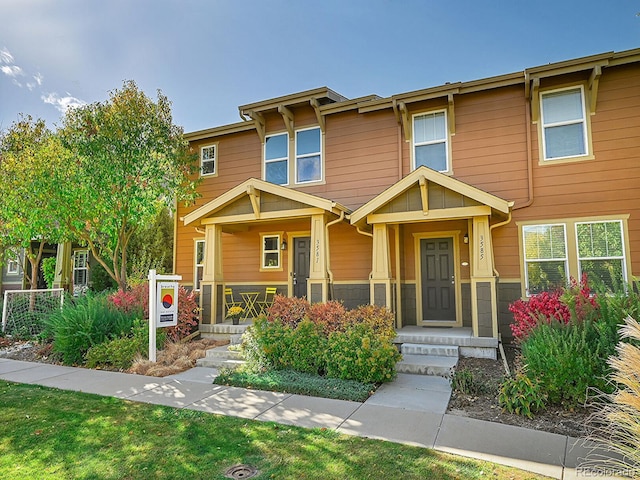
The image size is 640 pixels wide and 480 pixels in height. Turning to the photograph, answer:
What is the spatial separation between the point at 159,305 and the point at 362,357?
13.6 feet

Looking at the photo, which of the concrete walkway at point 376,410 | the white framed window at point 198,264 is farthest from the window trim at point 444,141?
the white framed window at point 198,264

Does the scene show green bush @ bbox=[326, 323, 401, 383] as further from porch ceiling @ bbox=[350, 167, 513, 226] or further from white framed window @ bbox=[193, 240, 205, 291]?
white framed window @ bbox=[193, 240, 205, 291]

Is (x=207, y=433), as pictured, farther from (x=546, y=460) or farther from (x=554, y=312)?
(x=554, y=312)

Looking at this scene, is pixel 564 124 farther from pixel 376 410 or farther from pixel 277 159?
pixel 376 410

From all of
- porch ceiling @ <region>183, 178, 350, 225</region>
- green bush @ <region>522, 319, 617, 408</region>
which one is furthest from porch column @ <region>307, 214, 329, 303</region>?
green bush @ <region>522, 319, 617, 408</region>

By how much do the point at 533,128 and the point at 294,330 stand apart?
6817 millimetres

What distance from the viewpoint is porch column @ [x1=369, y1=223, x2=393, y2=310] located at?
835 centimetres

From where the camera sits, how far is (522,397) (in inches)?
182

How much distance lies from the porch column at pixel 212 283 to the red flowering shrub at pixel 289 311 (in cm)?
241

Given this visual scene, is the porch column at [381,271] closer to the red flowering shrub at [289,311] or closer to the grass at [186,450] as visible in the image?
the red flowering shrub at [289,311]

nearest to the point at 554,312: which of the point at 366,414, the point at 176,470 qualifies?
the point at 366,414

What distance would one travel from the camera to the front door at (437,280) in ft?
30.9

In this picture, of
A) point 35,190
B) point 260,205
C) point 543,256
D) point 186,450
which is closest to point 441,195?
point 543,256

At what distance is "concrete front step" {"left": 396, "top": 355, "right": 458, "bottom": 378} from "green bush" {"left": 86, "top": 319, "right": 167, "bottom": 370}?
4.82 m
